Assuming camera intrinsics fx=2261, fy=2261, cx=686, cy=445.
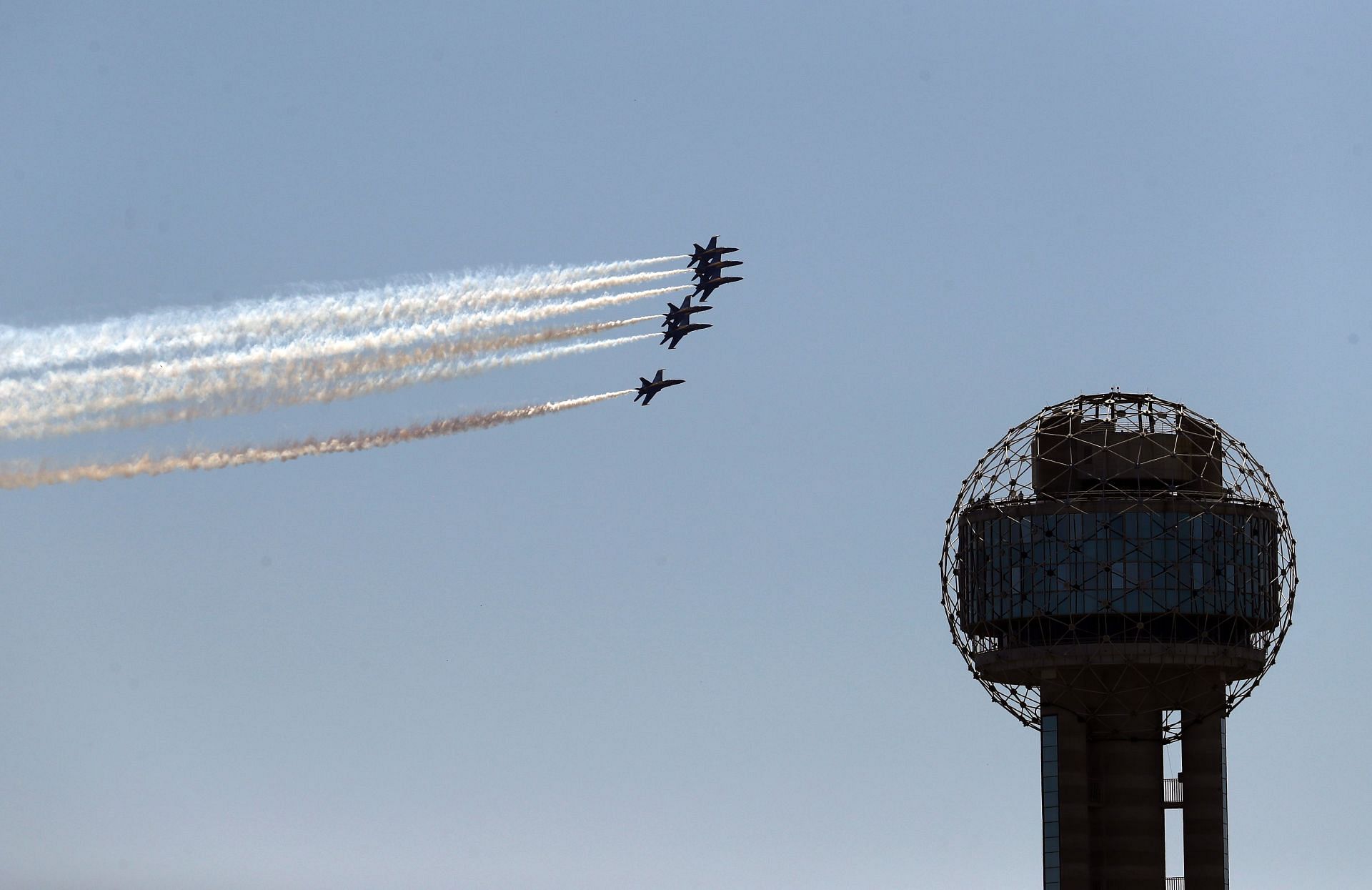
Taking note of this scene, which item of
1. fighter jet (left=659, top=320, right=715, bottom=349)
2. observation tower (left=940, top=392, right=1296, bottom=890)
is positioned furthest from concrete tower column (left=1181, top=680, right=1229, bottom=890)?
fighter jet (left=659, top=320, right=715, bottom=349)

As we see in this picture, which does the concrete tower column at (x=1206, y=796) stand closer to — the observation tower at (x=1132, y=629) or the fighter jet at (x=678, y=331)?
the observation tower at (x=1132, y=629)

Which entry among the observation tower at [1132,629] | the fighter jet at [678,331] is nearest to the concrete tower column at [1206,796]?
the observation tower at [1132,629]

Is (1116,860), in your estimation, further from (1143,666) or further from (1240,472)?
(1240,472)

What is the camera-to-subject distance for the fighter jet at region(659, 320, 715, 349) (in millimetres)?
187000

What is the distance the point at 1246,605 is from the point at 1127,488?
13.2m

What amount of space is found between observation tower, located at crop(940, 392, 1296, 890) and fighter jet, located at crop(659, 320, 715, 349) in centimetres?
2912

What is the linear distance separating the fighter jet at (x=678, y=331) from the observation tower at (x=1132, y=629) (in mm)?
29119

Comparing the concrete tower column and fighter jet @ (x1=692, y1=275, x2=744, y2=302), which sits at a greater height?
fighter jet @ (x1=692, y1=275, x2=744, y2=302)

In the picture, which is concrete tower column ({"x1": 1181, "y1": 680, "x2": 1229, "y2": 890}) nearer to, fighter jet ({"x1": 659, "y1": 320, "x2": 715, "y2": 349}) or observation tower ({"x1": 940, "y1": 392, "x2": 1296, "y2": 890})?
observation tower ({"x1": 940, "y1": 392, "x2": 1296, "y2": 890})

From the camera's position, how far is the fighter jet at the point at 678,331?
614 ft

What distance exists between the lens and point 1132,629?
178 m

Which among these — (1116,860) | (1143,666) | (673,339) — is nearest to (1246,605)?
(1143,666)

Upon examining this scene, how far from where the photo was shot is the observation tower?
178500 millimetres

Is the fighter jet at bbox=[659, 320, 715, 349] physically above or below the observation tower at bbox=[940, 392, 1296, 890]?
above
